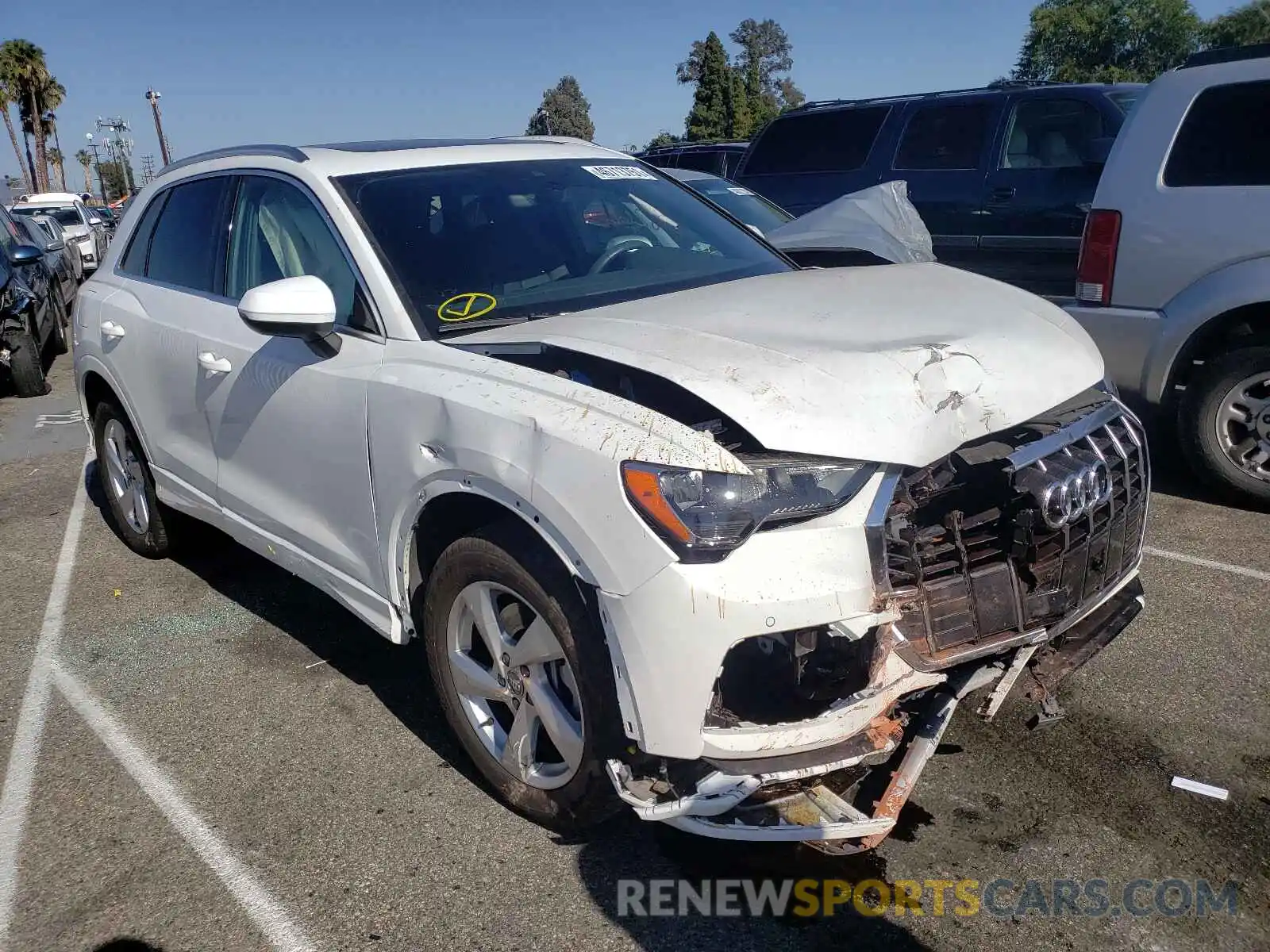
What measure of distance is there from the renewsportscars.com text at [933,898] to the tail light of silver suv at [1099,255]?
351 centimetres

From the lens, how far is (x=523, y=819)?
3.04 meters

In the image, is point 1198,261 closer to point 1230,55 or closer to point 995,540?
point 1230,55

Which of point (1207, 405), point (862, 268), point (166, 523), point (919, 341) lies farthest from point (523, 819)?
point (1207, 405)

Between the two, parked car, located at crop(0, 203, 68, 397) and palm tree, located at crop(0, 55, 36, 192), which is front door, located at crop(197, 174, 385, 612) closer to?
parked car, located at crop(0, 203, 68, 397)

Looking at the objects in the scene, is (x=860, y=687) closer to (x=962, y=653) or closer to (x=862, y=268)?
(x=962, y=653)

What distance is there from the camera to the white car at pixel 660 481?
239cm

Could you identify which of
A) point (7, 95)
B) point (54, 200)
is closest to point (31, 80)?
point (7, 95)

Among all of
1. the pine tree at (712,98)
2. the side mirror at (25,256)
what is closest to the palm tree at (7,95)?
the pine tree at (712,98)

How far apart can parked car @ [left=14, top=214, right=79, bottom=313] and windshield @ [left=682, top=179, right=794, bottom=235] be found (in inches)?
300

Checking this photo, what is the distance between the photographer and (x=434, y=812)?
310cm

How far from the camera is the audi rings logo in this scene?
2.54m

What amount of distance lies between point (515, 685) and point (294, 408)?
1.26 meters

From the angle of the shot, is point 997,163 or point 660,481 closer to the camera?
point 660,481

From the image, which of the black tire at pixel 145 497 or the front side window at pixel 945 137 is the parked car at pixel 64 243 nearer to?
the black tire at pixel 145 497
